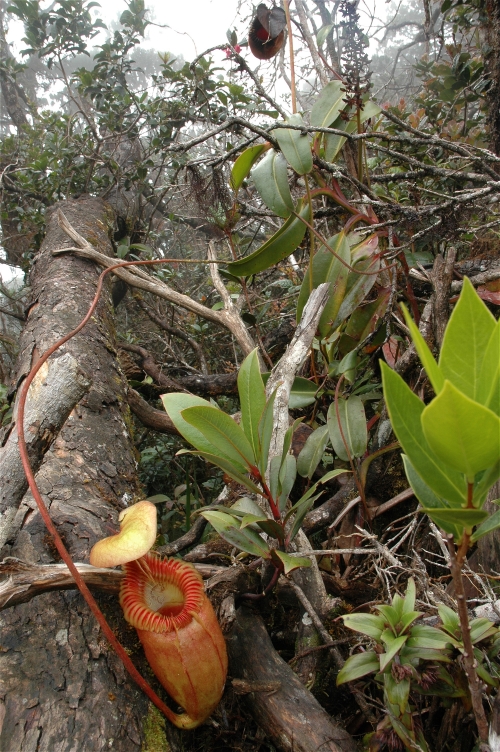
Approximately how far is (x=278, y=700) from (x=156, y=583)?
0.27 m

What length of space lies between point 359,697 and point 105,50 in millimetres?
4158

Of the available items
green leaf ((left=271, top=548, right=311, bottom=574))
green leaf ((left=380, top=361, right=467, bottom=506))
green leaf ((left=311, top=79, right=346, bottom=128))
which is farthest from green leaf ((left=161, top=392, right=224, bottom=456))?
green leaf ((left=311, top=79, right=346, bottom=128))

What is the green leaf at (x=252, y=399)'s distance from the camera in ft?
2.68

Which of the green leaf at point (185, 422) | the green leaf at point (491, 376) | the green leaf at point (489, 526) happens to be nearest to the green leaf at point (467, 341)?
the green leaf at point (491, 376)

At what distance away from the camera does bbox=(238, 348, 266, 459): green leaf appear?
0.82 m

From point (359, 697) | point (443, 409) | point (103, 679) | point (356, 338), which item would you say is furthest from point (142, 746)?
point (356, 338)

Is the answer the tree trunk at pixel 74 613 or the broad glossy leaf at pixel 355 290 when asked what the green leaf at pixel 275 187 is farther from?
the tree trunk at pixel 74 613

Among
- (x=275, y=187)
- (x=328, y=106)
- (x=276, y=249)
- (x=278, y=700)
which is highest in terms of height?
(x=328, y=106)

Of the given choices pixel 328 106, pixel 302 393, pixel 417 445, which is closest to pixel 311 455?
pixel 302 393

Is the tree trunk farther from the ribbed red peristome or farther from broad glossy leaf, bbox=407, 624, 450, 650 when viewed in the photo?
broad glossy leaf, bbox=407, 624, 450, 650

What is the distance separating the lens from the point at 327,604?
937 millimetres

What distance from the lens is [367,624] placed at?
65 cm

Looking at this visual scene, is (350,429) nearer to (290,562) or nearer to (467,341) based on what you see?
(290,562)

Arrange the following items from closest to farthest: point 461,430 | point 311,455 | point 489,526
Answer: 1. point 461,430
2. point 489,526
3. point 311,455
